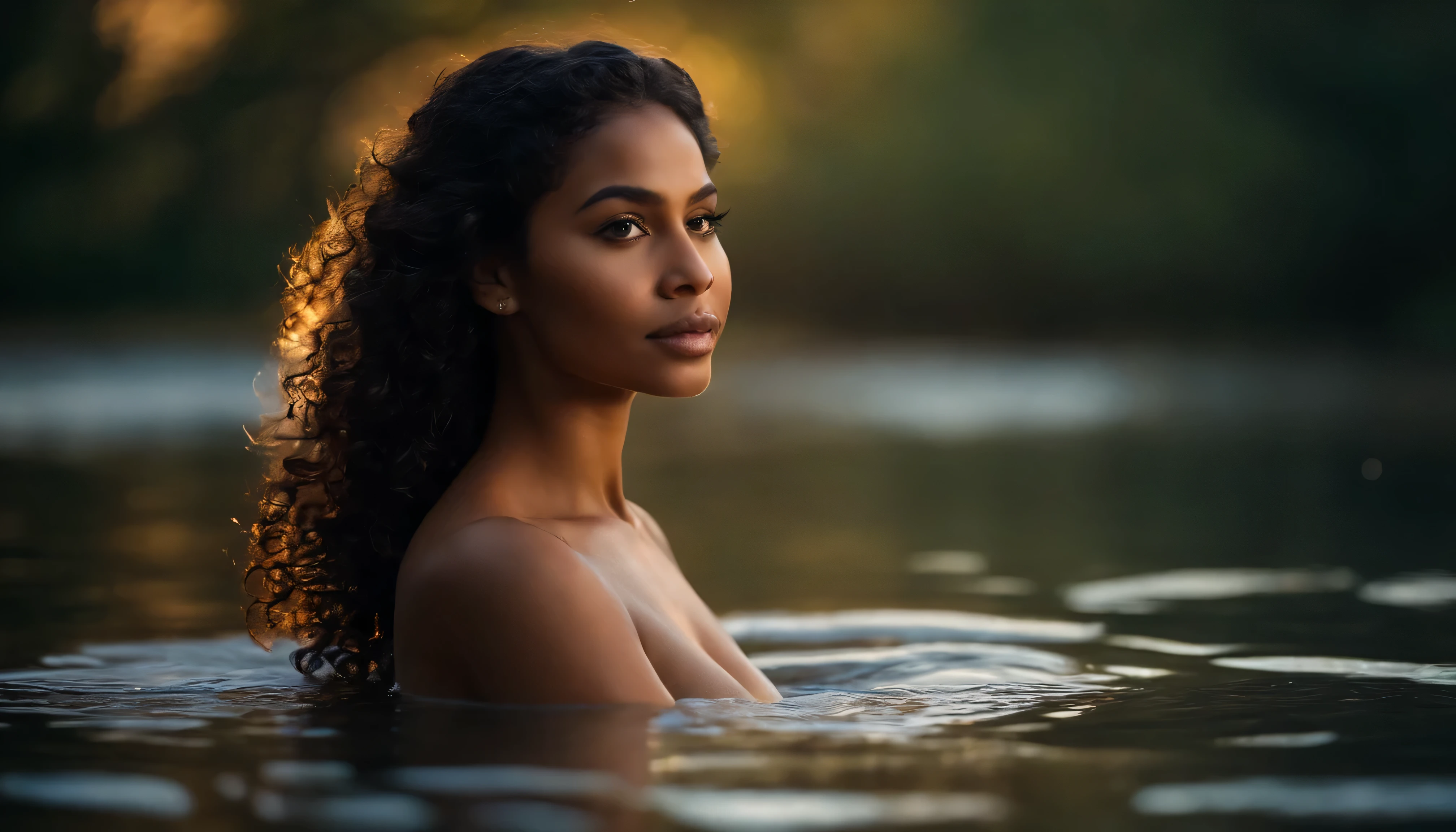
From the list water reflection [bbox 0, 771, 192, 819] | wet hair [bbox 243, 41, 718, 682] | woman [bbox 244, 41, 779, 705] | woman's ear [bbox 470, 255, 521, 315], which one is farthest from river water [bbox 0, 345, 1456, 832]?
woman's ear [bbox 470, 255, 521, 315]

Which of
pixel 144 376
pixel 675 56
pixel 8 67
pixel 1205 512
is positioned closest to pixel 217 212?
pixel 8 67

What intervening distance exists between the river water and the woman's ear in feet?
2.33

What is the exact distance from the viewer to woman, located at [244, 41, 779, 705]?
2.72 meters

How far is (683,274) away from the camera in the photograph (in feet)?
9.37

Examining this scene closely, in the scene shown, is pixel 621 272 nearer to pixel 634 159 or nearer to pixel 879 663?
pixel 634 159

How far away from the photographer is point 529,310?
291 cm

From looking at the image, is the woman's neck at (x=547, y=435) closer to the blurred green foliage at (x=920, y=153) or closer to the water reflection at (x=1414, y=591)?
the water reflection at (x=1414, y=591)

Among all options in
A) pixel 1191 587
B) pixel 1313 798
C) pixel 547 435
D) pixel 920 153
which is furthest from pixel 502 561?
pixel 920 153

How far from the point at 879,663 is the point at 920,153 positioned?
21.3 m

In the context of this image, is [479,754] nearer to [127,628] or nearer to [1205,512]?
[127,628]

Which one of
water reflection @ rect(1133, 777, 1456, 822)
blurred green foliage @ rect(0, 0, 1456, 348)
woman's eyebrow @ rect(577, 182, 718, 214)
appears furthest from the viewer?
blurred green foliage @ rect(0, 0, 1456, 348)

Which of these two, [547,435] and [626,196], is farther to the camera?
[547,435]

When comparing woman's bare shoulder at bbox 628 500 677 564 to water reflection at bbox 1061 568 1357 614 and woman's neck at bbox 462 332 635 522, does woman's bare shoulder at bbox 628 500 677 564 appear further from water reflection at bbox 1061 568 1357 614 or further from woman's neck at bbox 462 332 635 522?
water reflection at bbox 1061 568 1357 614

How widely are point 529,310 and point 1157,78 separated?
73.5 feet
